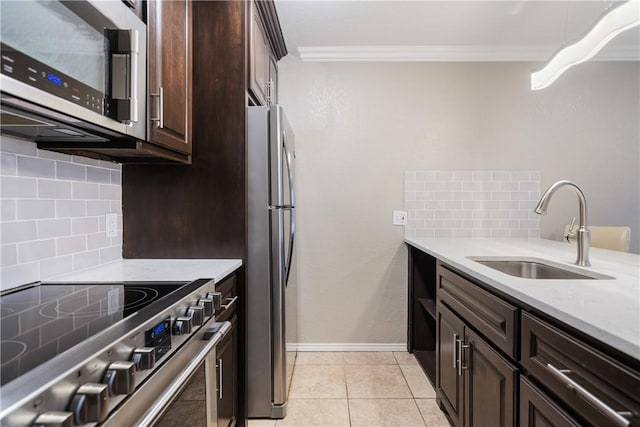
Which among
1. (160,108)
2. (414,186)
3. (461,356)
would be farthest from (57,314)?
(414,186)

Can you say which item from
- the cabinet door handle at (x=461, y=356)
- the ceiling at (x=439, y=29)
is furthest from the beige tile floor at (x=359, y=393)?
the ceiling at (x=439, y=29)

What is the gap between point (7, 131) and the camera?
1115 mm

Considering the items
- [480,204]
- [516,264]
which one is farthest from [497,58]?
[516,264]

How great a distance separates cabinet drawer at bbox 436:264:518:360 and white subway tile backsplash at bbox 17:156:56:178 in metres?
1.69

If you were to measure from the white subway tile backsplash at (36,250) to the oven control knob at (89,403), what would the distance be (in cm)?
87

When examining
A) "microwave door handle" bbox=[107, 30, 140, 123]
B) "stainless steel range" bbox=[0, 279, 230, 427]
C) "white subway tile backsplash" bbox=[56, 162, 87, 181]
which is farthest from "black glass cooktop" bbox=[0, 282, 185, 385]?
"microwave door handle" bbox=[107, 30, 140, 123]

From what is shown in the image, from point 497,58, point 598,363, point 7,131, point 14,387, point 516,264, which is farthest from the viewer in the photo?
point 497,58

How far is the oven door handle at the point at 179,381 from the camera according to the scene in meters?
0.82

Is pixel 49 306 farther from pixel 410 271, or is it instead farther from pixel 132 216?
pixel 410 271

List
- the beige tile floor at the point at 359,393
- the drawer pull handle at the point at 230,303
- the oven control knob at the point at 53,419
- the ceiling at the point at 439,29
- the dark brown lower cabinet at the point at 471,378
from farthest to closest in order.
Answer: the ceiling at the point at 439,29
the beige tile floor at the point at 359,393
the drawer pull handle at the point at 230,303
the dark brown lower cabinet at the point at 471,378
the oven control knob at the point at 53,419

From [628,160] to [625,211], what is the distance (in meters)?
0.40

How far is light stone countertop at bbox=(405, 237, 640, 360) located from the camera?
0.76 metres

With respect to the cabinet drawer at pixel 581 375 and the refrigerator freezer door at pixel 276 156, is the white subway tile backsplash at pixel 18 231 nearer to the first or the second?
the refrigerator freezer door at pixel 276 156

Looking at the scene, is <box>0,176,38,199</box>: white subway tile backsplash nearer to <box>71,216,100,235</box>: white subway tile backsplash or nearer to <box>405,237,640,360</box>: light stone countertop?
<box>71,216,100,235</box>: white subway tile backsplash
